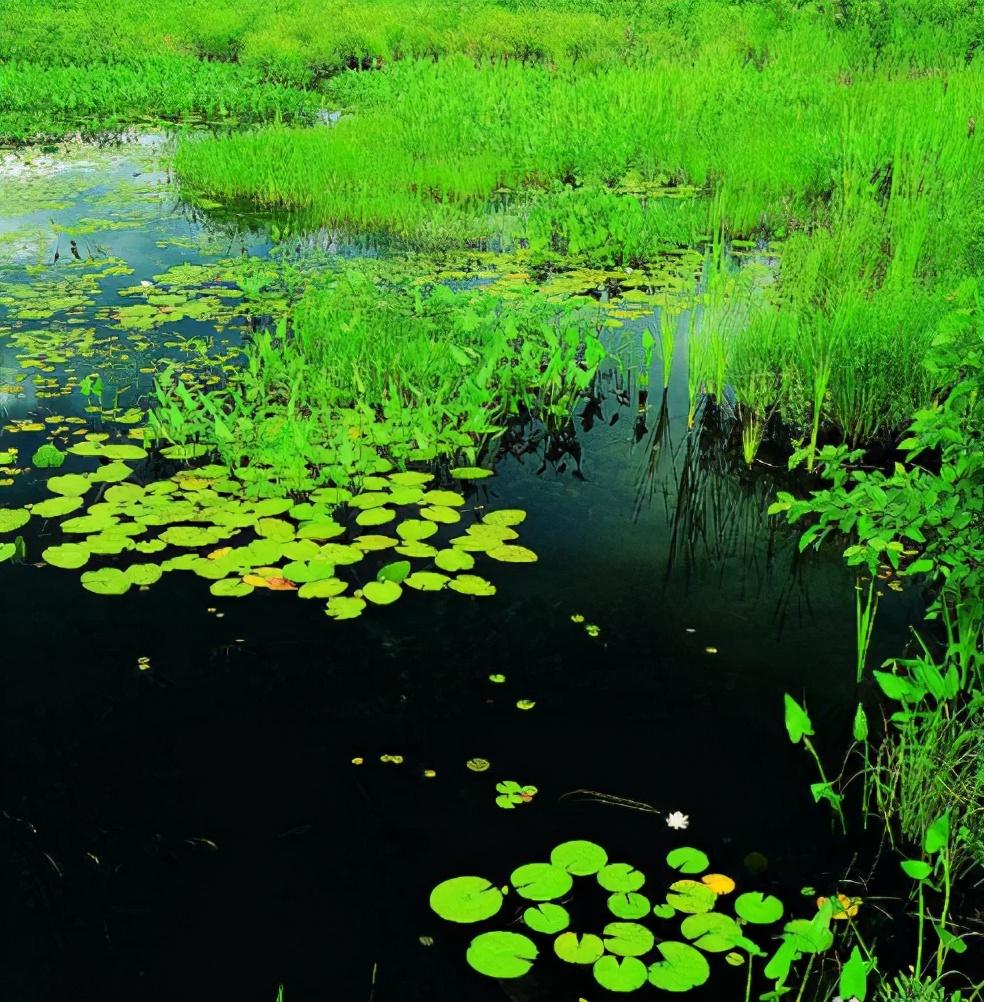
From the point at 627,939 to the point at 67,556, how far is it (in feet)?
7.08

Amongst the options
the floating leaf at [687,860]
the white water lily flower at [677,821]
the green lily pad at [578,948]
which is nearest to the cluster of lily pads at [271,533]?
the white water lily flower at [677,821]

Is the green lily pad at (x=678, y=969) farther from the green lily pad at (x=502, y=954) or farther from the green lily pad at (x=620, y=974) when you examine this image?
the green lily pad at (x=502, y=954)

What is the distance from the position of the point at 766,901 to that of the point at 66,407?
3526mm

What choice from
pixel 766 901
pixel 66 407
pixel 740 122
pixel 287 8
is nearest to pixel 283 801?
pixel 766 901

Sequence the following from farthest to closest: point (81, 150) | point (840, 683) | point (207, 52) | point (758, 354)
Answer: point (207, 52) → point (81, 150) → point (758, 354) → point (840, 683)

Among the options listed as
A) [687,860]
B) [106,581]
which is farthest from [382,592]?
[687,860]

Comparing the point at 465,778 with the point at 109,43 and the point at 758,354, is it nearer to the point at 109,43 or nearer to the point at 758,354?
the point at 758,354

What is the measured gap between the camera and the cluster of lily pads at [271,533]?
3.35 meters

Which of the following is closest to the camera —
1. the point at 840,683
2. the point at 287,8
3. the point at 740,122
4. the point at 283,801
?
the point at 283,801

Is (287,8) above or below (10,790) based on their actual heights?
above

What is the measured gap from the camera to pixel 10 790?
2535 mm

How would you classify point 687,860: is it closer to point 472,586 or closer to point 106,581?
point 472,586

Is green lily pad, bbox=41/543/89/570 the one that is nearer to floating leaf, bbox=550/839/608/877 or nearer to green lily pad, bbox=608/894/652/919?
floating leaf, bbox=550/839/608/877

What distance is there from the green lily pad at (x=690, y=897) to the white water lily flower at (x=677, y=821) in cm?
17
